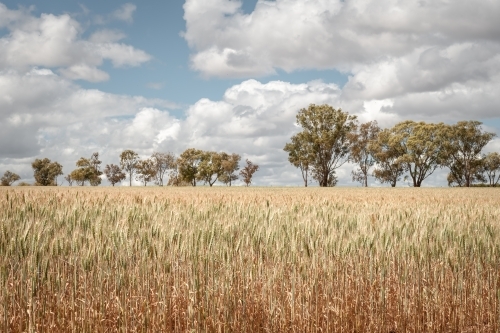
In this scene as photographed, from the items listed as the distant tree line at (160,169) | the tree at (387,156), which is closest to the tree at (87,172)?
the distant tree line at (160,169)

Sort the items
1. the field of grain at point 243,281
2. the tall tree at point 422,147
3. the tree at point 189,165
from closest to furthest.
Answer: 1. the field of grain at point 243,281
2. the tall tree at point 422,147
3. the tree at point 189,165

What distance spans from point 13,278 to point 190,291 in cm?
159

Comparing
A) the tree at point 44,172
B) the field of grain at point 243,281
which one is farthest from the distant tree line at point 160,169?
the field of grain at point 243,281

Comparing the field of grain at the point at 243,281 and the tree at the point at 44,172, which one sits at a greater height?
the tree at the point at 44,172

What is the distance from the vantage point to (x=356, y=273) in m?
4.23

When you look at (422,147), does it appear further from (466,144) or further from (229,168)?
(229,168)

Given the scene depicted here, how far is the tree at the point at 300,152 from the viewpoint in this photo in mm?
60812

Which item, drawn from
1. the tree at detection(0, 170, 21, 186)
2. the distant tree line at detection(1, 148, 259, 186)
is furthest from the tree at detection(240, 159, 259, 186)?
the tree at detection(0, 170, 21, 186)

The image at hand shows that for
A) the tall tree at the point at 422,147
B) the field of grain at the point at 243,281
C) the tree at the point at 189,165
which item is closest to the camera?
the field of grain at the point at 243,281

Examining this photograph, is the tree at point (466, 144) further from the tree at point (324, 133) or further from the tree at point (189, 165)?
the tree at point (189, 165)

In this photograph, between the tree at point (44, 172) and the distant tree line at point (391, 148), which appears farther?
the tree at point (44, 172)

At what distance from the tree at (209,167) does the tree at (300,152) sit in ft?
74.1

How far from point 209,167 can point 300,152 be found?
2487 cm

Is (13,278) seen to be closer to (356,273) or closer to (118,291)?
(118,291)
